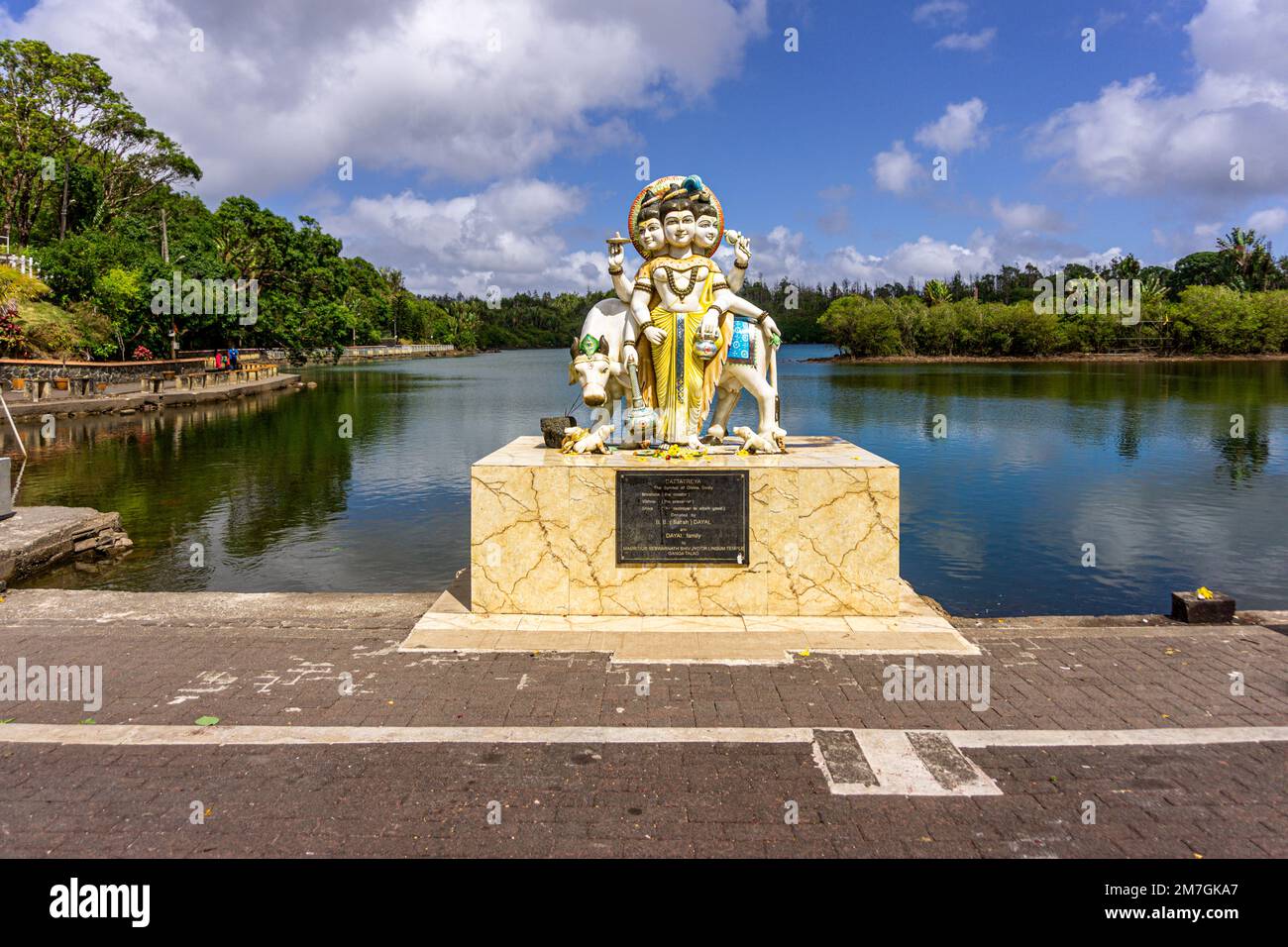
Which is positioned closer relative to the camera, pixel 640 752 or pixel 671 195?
pixel 640 752

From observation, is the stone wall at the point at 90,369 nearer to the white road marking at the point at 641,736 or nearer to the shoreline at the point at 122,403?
the shoreline at the point at 122,403

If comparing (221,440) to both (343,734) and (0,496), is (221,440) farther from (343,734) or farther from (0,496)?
(343,734)

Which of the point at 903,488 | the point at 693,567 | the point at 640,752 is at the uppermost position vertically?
the point at 693,567

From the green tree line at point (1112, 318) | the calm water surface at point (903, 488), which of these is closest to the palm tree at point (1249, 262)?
the green tree line at point (1112, 318)

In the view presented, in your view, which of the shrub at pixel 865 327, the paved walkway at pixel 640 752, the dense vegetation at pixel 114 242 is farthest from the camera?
the shrub at pixel 865 327

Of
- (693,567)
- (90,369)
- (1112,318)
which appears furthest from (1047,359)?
(693,567)

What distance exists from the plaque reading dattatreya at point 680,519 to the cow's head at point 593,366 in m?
1.21

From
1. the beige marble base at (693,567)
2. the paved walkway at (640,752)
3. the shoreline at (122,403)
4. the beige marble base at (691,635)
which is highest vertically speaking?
the shoreline at (122,403)

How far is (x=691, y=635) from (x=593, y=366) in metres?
2.85

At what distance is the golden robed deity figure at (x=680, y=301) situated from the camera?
8094mm

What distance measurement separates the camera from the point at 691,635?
6.89 meters

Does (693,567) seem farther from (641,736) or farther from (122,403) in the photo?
(122,403)

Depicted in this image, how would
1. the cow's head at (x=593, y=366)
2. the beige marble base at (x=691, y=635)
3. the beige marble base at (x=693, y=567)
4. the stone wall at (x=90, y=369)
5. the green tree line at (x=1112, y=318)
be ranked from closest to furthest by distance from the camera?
the beige marble base at (x=691, y=635) < the beige marble base at (x=693, y=567) < the cow's head at (x=593, y=366) < the stone wall at (x=90, y=369) < the green tree line at (x=1112, y=318)
